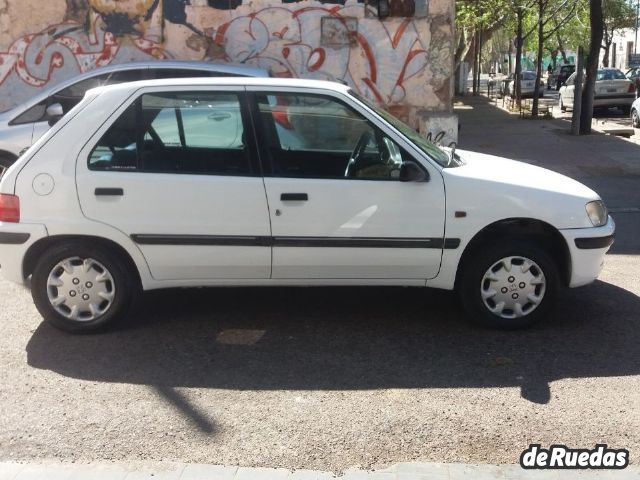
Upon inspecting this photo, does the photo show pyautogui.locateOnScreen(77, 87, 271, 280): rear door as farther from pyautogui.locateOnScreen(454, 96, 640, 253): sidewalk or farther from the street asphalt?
pyautogui.locateOnScreen(454, 96, 640, 253): sidewalk

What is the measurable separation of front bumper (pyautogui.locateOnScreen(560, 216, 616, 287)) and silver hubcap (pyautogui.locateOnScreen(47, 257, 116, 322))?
3045 mm

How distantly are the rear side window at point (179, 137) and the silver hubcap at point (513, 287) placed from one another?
1758mm

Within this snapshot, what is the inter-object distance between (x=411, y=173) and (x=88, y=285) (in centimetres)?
225

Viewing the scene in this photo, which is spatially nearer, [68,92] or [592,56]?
[68,92]

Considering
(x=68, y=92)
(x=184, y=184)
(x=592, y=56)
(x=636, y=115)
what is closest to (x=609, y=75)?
(x=636, y=115)

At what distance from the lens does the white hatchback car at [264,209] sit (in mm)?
5051

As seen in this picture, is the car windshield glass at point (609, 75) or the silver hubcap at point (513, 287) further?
the car windshield glass at point (609, 75)

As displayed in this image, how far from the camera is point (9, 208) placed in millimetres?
5070

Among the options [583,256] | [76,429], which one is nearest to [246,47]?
[583,256]

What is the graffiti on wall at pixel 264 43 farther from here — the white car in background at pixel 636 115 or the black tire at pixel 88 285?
the white car in background at pixel 636 115

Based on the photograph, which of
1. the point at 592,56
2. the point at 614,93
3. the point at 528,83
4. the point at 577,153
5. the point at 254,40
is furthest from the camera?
the point at 528,83
